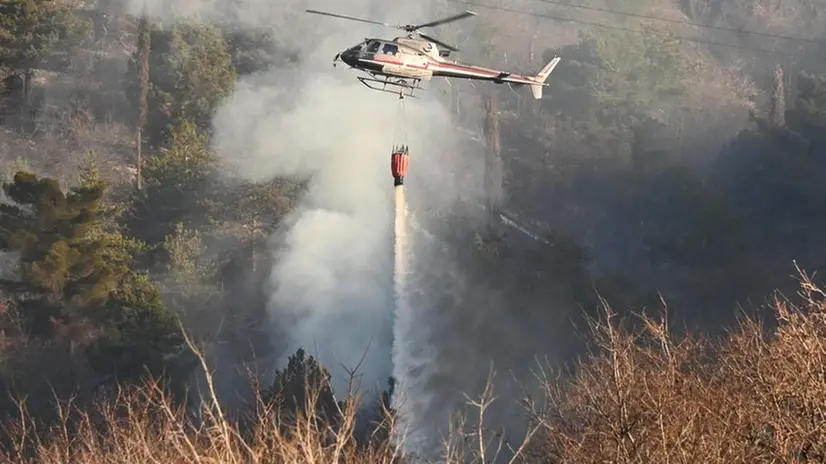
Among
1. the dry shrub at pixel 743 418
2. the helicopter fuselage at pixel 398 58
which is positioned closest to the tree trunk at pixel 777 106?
the helicopter fuselage at pixel 398 58

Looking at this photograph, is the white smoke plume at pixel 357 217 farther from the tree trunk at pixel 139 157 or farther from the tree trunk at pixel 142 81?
the tree trunk at pixel 139 157

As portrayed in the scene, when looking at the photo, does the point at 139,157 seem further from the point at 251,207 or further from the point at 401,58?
the point at 401,58

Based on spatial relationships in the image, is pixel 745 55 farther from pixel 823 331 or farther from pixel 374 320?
pixel 823 331

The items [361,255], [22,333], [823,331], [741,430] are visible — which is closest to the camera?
[741,430]

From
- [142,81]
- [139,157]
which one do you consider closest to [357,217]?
[139,157]

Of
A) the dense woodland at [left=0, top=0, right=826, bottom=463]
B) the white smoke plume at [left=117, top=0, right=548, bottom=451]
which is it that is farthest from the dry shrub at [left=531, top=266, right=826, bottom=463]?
the white smoke plume at [left=117, top=0, right=548, bottom=451]

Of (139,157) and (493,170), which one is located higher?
(139,157)

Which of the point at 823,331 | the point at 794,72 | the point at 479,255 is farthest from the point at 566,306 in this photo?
the point at 794,72

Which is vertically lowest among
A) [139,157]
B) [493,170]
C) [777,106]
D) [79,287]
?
[79,287]

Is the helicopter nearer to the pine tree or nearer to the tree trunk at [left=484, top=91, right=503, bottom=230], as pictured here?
the pine tree
